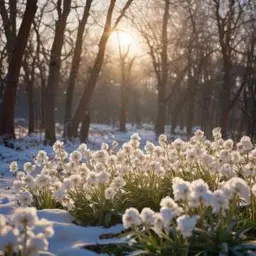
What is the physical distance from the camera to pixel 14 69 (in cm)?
1521

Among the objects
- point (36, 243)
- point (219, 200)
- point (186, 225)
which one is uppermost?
point (219, 200)

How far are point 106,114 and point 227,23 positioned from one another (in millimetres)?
53253

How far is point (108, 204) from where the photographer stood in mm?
5738

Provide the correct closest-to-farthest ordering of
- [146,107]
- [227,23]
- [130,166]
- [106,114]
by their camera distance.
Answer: [130,166]
[227,23]
[106,114]
[146,107]

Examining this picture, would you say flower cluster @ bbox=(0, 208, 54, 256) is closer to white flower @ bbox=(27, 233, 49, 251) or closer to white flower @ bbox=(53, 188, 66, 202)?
white flower @ bbox=(27, 233, 49, 251)

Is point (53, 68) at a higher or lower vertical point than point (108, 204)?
higher

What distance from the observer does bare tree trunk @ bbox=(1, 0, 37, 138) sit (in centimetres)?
1476

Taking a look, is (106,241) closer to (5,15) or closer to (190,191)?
(190,191)

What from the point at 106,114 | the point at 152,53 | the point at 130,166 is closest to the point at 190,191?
the point at 130,166

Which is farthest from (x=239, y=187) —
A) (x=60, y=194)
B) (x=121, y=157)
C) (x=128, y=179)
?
(x=128, y=179)

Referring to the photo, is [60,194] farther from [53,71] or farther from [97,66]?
[97,66]

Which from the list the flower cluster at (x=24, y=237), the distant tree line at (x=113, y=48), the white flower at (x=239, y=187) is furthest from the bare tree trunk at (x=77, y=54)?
the flower cluster at (x=24, y=237)

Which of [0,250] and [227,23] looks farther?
[227,23]

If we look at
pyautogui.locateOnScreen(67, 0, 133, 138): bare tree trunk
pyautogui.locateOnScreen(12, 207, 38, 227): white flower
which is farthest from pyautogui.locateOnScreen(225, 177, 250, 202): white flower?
pyautogui.locateOnScreen(67, 0, 133, 138): bare tree trunk
